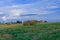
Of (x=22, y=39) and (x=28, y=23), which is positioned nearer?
(x=22, y=39)

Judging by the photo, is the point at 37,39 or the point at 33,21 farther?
the point at 33,21

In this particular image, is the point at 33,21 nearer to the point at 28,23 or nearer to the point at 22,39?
the point at 28,23

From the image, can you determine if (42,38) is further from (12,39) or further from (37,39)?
(12,39)

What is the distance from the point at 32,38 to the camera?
1434cm

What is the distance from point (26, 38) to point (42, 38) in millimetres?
1146

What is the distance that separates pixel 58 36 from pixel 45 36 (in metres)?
0.95

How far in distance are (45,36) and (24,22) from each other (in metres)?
13.8

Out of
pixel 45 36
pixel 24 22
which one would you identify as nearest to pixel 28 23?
pixel 24 22

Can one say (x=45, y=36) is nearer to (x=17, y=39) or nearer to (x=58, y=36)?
(x=58, y=36)

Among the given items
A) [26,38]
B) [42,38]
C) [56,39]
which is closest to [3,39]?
[26,38]

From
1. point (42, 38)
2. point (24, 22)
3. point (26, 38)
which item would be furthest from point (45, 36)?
point (24, 22)

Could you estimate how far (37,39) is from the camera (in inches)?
552

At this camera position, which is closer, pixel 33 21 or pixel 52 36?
pixel 52 36

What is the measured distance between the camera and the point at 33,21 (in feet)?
93.4
